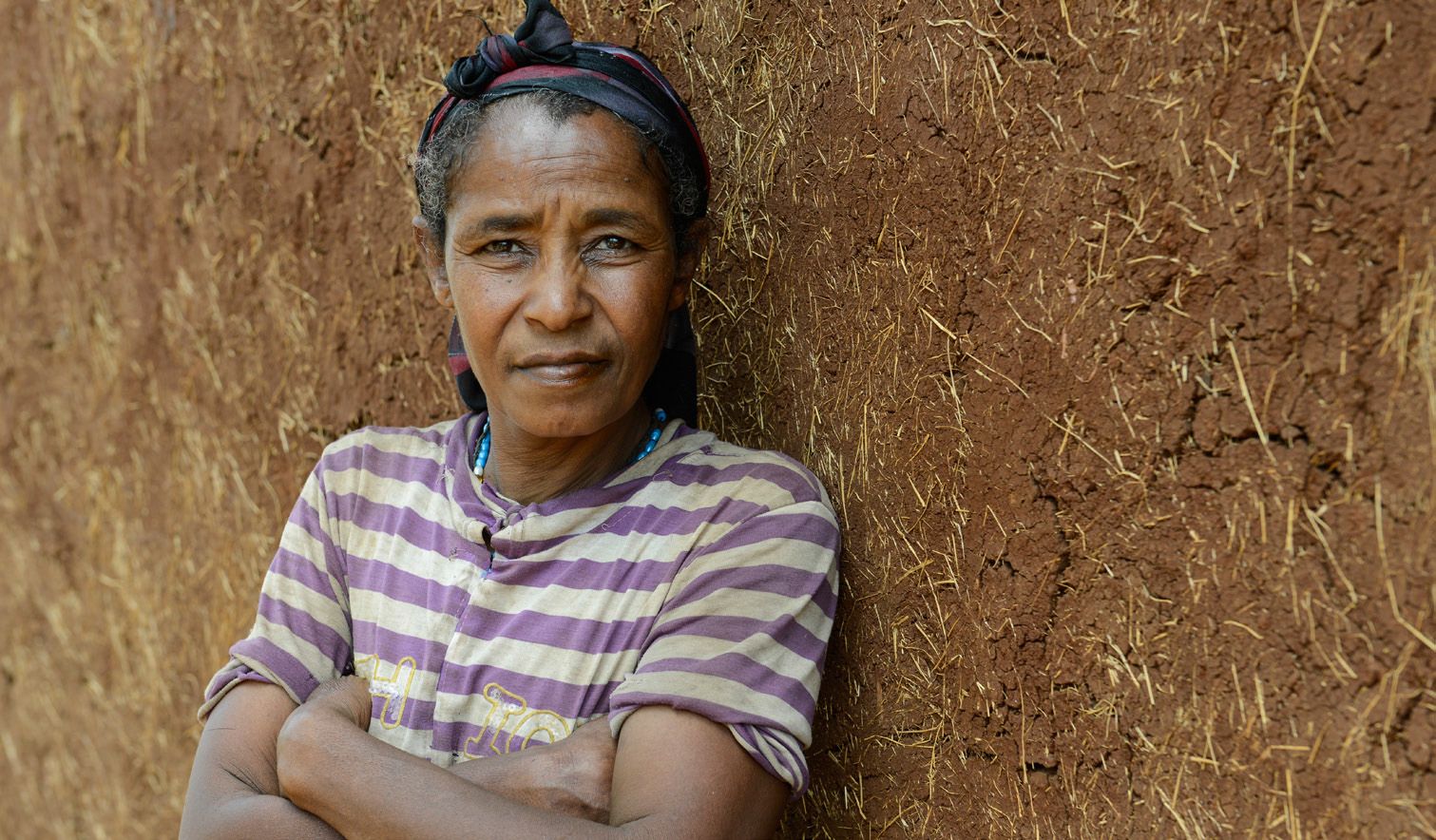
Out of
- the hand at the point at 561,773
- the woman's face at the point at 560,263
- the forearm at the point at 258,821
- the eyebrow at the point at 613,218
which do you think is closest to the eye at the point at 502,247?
the woman's face at the point at 560,263

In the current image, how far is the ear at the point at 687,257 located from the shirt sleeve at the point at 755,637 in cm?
49

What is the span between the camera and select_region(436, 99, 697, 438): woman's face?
241cm

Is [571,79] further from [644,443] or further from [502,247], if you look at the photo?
[644,443]

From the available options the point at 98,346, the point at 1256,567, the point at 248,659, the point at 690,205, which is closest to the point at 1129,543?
the point at 1256,567

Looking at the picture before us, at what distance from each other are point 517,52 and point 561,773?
1.28 m

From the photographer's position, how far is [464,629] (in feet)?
8.16

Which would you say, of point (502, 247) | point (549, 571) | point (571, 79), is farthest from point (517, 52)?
point (549, 571)

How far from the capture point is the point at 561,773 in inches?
88.7

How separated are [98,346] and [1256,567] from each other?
4049mm

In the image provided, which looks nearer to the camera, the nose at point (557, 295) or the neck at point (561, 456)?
the nose at point (557, 295)

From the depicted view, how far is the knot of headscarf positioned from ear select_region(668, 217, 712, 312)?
0.40m

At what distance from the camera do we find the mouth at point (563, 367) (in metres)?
2.42

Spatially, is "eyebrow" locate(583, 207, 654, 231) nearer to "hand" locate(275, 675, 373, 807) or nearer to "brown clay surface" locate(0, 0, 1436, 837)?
"brown clay surface" locate(0, 0, 1436, 837)

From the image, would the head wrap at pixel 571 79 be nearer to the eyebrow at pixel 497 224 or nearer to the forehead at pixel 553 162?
the forehead at pixel 553 162
